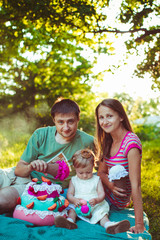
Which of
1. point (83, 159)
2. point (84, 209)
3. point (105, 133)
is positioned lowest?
point (84, 209)

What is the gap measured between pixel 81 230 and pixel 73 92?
7179 mm

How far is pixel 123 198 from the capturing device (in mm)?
3045

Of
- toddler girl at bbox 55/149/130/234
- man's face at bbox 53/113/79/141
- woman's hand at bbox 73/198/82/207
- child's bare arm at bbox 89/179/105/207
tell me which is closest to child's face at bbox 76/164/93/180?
toddler girl at bbox 55/149/130/234

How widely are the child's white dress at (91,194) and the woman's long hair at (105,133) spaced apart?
0.41 m

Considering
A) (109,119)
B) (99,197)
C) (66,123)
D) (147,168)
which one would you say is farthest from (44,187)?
(147,168)

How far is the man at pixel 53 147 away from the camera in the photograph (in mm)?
2998

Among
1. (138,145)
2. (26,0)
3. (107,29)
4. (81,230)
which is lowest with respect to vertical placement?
(81,230)

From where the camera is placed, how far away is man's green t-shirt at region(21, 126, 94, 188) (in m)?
3.20

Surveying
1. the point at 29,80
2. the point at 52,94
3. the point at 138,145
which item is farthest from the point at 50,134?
the point at 29,80

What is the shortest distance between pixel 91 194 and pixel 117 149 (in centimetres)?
→ 63

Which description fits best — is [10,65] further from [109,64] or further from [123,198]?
[123,198]

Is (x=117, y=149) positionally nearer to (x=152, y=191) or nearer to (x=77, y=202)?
(x=77, y=202)

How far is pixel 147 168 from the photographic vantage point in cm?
544

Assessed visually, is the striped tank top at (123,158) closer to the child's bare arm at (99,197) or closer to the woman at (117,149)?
the woman at (117,149)
